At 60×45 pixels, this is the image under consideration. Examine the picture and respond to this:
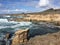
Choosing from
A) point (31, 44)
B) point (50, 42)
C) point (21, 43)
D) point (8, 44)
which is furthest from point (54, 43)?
point (8, 44)

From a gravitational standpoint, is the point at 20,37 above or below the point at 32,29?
above

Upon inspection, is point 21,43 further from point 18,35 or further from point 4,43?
point 4,43

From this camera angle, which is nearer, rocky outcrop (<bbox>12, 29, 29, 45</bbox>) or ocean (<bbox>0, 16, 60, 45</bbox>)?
rocky outcrop (<bbox>12, 29, 29, 45</bbox>)

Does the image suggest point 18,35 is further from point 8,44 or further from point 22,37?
point 8,44

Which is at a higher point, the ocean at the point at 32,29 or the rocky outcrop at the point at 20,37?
the rocky outcrop at the point at 20,37

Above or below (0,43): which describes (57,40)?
above

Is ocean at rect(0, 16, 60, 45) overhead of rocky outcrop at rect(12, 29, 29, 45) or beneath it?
beneath

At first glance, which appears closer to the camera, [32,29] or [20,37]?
[20,37]

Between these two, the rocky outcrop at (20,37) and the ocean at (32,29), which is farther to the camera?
the ocean at (32,29)

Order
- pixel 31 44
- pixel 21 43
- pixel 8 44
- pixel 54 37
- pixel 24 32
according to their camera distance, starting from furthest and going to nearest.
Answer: pixel 8 44 → pixel 24 32 → pixel 21 43 → pixel 54 37 → pixel 31 44

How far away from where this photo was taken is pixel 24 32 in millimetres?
23484

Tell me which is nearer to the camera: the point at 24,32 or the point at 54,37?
the point at 54,37

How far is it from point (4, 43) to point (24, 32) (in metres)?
4.61

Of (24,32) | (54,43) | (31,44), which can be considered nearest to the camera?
(54,43)
